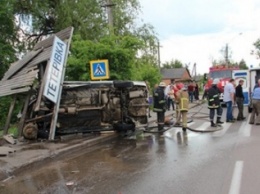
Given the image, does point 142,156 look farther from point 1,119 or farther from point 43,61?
point 1,119

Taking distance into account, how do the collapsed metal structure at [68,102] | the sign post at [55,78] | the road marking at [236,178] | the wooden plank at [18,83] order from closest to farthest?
the road marking at [236,178] < the sign post at [55,78] < the wooden plank at [18,83] < the collapsed metal structure at [68,102]

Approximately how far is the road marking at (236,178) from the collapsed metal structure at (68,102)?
5.76 meters

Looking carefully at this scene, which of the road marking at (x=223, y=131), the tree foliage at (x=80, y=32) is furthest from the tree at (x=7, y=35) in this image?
the road marking at (x=223, y=131)

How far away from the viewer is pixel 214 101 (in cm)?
1485

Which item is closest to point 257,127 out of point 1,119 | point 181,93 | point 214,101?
point 214,101

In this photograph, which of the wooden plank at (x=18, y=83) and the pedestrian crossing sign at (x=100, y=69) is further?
the pedestrian crossing sign at (x=100, y=69)

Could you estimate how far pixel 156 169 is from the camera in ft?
26.0

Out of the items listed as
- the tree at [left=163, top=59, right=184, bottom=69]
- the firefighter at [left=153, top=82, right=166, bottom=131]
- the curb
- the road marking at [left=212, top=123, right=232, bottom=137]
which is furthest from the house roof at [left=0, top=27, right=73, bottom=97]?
the tree at [left=163, top=59, right=184, bottom=69]

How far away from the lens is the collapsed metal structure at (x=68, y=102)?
11883 millimetres

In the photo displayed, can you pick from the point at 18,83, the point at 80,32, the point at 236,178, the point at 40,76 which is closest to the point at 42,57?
the point at 40,76

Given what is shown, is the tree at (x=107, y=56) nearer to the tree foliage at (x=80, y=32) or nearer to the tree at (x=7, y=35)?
the tree foliage at (x=80, y=32)

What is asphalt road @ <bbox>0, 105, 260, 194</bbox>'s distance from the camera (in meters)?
6.52

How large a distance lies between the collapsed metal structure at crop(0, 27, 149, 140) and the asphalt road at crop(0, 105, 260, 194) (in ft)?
4.18

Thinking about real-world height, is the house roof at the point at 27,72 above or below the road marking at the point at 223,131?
above
